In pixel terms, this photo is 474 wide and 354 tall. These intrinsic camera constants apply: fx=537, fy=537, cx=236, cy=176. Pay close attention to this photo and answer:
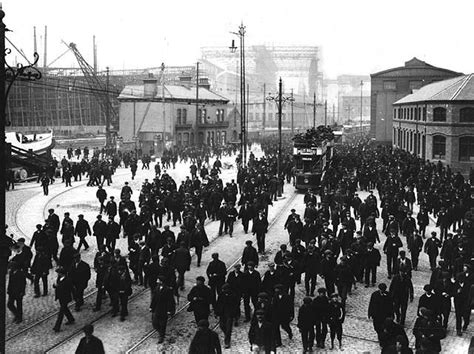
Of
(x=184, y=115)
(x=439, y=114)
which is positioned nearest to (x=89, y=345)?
(x=439, y=114)

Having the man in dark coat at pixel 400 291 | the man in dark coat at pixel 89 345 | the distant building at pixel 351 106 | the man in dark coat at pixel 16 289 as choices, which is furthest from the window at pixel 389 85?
the man in dark coat at pixel 89 345

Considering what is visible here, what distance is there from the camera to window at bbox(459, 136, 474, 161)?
3831cm

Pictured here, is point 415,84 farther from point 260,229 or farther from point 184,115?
point 260,229

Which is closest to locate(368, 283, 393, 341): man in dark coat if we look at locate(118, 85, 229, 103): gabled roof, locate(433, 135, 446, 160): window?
locate(433, 135, 446, 160): window

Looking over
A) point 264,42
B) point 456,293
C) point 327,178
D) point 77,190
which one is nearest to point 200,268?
point 456,293

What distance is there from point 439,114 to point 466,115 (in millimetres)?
2444

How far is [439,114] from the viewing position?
40281 mm

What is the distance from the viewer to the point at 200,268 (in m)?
16.0

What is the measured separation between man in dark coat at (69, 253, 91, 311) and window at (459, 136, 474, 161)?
33.1 metres

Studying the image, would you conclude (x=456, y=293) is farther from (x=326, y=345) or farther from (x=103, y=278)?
(x=103, y=278)

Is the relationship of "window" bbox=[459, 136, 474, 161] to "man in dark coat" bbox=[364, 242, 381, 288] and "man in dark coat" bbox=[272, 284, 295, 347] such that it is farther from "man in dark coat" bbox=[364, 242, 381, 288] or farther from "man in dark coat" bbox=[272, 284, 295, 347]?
"man in dark coat" bbox=[272, 284, 295, 347]

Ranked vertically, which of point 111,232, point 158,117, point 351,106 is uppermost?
point 351,106

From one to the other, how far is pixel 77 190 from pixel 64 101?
54796mm

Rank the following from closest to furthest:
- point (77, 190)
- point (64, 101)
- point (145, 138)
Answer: point (77, 190), point (145, 138), point (64, 101)
